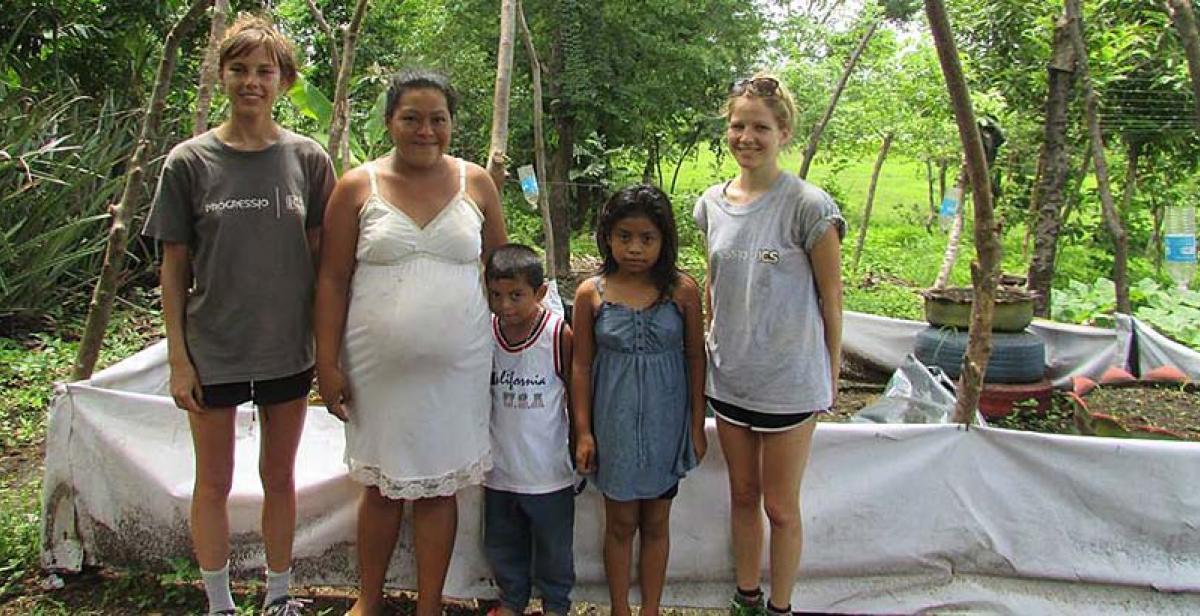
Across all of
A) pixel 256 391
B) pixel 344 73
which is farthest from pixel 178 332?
pixel 344 73

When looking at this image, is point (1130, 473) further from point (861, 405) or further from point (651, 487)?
point (861, 405)

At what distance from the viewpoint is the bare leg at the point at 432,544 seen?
218 cm

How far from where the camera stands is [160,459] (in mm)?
2453

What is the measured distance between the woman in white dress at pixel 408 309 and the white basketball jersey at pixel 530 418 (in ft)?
0.35

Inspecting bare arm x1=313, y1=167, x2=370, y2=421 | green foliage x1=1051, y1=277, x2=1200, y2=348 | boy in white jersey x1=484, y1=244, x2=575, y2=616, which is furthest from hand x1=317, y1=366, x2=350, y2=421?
green foliage x1=1051, y1=277, x2=1200, y2=348

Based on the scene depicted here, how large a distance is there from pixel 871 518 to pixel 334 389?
1.54 meters

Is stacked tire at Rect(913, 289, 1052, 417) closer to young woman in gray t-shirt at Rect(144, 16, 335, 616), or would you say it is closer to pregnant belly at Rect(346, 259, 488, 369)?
pregnant belly at Rect(346, 259, 488, 369)

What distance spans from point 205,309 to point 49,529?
1.03 m

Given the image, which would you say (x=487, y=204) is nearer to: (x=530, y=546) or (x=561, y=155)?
(x=530, y=546)

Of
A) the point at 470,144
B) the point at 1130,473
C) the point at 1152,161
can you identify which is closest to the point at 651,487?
the point at 1130,473

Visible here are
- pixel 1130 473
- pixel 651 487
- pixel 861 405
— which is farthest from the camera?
pixel 861 405

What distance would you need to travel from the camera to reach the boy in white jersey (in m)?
2.15

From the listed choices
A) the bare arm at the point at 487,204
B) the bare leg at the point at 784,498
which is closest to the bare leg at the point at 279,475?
the bare arm at the point at 487,204

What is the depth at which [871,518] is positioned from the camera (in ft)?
7.88
